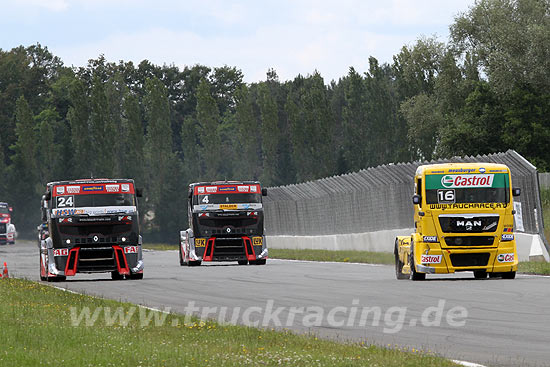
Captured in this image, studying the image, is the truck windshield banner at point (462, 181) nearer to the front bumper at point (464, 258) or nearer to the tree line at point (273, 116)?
the front bumper at point (464, 258)

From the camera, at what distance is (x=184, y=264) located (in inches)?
1512

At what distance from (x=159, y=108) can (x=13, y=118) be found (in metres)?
19.4

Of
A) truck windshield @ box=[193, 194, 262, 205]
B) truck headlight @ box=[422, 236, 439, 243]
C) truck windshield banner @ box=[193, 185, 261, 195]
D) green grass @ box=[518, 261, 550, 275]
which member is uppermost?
truck windshield banner @ box=[193, 185, 261, 195]

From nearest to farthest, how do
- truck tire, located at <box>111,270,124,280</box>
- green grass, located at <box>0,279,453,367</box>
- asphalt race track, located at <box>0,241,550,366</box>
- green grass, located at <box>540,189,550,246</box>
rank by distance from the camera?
green grass, located at <box>0,279,453,367</box> < asphalt race track, located at <box>0,241,550,366</box> < truck tire, located at <box>111,270,124,280</box> < green grass, located at <box>540,189,550,246</box>

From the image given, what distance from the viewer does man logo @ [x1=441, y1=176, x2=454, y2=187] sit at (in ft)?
81.1

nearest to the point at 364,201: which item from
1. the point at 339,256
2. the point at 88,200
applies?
the point at 339,256

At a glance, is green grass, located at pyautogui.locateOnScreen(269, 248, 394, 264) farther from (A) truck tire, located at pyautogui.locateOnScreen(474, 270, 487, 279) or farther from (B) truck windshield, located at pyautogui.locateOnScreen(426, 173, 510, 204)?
(B) truck windshield, located at pyautogui.locateOnScreen(426, 173, 510, 204)

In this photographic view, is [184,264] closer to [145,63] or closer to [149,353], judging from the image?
[149,353]

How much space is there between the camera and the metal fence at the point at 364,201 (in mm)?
30562

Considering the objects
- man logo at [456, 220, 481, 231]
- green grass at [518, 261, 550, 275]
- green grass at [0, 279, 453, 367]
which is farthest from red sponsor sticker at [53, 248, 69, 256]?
green grass at [0, 279, 453, 367]

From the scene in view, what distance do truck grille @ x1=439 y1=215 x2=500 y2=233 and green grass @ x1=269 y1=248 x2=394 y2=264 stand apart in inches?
422

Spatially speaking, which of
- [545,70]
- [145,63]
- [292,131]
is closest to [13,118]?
[145,63]

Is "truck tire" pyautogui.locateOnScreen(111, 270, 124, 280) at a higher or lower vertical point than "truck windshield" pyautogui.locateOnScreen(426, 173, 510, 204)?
lower

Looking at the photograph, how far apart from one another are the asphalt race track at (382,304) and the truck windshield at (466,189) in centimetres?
169
